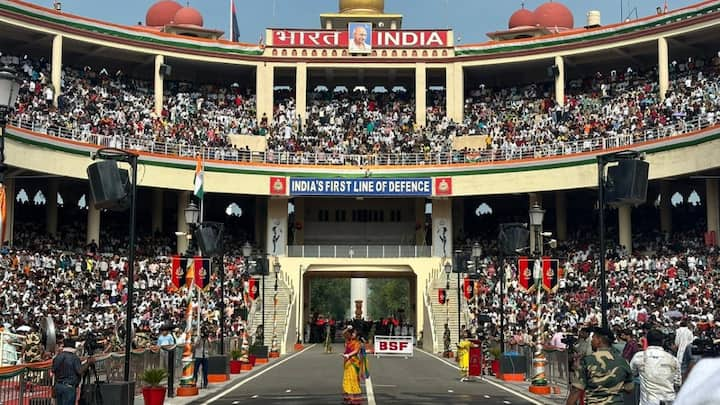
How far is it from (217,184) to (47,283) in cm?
1597

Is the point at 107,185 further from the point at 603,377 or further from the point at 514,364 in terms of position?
the point at 514,364

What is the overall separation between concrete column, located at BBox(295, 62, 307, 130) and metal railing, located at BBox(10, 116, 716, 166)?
4.61 meters

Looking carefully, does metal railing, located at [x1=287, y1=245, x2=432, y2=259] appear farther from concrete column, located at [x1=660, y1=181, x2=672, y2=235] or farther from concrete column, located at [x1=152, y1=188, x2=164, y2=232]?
concrete column, located at [x1=660, y1=181, x2=672, y2=235]

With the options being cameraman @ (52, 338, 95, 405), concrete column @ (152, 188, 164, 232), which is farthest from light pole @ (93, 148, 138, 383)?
concrete column @ (152, 188, 164, 232)

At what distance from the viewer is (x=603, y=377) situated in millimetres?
10227

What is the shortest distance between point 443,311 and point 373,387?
2741 centimetres

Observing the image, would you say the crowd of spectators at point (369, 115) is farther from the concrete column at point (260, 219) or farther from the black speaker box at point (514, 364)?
the black speaker box at point (514, 364)

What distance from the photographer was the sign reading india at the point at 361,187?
5581cm

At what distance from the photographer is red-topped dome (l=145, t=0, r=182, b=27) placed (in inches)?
2736

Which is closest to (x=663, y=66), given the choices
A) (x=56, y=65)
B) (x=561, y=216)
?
(x=561, y=216)

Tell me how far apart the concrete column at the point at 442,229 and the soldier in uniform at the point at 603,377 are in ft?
153

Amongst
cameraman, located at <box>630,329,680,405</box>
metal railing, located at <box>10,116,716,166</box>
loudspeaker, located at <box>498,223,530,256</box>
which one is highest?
metal railing, located at <box>10,116,716,166</box>

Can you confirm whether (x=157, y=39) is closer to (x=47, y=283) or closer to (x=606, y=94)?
(x=47, y=283)

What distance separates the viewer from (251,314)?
47188 millimetres
